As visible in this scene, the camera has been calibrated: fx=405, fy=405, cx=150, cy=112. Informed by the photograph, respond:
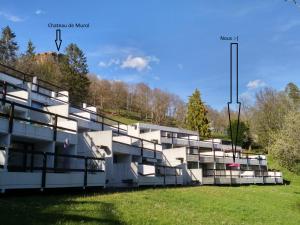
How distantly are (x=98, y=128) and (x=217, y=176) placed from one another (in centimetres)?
1657

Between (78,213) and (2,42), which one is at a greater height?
(2,42)

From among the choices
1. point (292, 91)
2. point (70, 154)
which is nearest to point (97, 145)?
point (70, 154)

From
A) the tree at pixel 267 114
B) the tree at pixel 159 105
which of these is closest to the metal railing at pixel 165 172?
the tree at pixel 267 114

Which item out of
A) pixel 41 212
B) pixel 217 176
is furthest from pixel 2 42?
pixel 41 212

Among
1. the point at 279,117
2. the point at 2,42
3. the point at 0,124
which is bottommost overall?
the point at 0,124

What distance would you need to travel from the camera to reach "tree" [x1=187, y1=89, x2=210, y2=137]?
97000mm

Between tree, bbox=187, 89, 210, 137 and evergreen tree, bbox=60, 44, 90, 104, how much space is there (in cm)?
2558

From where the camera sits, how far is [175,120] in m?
115

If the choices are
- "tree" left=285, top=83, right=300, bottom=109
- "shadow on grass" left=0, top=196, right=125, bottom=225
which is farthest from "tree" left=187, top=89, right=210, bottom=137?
"shadow on grass" left=0, top=196, right=125, bottom=225

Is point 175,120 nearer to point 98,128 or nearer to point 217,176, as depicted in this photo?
point 217,176

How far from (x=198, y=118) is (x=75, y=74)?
102 feet

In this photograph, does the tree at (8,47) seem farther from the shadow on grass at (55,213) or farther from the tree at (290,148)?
the shadow on grass at (55,213)

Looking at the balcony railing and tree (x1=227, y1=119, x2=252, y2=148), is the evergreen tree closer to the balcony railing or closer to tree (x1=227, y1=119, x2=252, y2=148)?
tree (x1=227, y1=119, x2=252, y2=148)

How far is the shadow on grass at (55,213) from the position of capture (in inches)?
444
